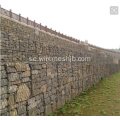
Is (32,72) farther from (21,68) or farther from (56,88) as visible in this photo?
(56,88)

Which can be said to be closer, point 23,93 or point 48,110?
point 23,93

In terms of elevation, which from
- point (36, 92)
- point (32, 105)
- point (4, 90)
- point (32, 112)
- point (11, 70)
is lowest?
point (32, 112)

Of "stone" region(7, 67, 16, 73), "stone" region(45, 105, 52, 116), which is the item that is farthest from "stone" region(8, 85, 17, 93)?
"stone" region(45, 105, 52, 116)

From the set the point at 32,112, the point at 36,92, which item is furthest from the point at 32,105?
the point at 36,92

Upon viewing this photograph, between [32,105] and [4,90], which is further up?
[4,90]

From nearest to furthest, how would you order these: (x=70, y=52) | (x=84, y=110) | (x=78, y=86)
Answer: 1. (x=84, y=110)
2. (x=70, y=52)
3. (x=78, y=86)

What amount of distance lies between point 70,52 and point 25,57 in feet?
12.2

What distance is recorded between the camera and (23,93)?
3.88m

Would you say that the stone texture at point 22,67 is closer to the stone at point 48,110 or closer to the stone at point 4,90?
the stone at point 4,90

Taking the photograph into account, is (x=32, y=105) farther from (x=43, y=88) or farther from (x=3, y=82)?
(x=3, y=82)

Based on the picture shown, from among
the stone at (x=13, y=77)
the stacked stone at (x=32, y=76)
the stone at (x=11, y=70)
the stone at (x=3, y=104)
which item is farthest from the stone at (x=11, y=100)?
the stone at (x=11, y=70)

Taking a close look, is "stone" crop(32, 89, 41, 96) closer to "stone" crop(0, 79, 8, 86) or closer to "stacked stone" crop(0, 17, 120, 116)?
"stacked stone" crop(0, 17, 120, 116)

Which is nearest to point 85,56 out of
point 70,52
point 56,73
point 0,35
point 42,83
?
point 70,52

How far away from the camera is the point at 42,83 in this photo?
4.89m
